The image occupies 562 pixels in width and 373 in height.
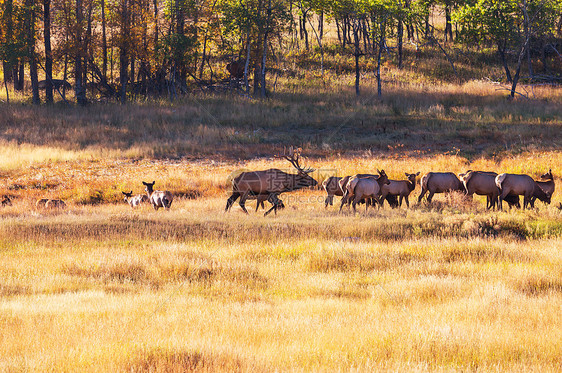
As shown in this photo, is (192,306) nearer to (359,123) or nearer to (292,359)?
(292,359)

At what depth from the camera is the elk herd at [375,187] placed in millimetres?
16750

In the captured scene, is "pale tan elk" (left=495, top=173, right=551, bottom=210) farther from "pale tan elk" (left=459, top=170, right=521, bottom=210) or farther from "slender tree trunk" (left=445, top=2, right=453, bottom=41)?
"slender tree trunk" (left=445, top=2, right=453, bottom=41)

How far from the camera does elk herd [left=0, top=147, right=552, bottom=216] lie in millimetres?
16750

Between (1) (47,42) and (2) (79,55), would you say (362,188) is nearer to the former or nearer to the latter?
(2) (79,55)

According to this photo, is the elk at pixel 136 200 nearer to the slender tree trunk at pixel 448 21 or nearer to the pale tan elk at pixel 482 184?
the pale tan elk at pixel 482 184

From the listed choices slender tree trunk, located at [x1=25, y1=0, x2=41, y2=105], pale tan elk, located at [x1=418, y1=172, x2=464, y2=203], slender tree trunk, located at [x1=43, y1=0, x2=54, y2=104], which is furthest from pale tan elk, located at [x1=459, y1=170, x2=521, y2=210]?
slender tree trunk, located at [x1=43, y1=0, x2=54, y2=104]

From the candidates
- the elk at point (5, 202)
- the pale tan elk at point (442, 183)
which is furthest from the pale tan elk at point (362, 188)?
the elk at point (5, 202)

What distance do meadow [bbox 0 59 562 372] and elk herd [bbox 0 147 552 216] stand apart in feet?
1.96

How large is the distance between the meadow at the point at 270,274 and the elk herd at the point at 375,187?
1.96ft

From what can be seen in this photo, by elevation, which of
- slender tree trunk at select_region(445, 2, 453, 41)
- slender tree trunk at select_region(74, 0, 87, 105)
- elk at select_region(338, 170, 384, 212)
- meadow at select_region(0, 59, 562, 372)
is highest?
slender tree trunk at select_region(445, 2, 453, 41)

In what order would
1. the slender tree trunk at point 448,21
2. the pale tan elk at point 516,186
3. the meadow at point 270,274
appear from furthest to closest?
the slender tree trunk at point 448,21 < the pale tan elk at point 516,186 < the meadow at point 270,274

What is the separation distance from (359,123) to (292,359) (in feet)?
105

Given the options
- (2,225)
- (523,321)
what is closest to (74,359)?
(523,321)

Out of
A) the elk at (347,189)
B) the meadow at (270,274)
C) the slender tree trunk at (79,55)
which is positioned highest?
the slender tree trunk at (79,55)
